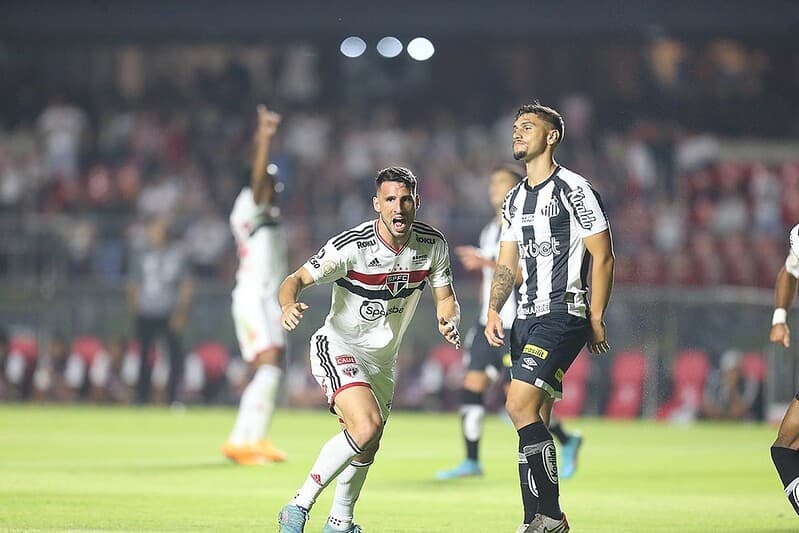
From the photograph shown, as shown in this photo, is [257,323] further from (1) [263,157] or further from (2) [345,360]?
(2) [345,360]

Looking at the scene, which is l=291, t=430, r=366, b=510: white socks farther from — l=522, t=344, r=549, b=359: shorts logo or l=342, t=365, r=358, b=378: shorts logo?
l=522, t=344, r=549, b=359: shorts logo

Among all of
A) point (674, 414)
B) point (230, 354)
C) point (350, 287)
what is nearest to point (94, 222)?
Result: point (230, 354)

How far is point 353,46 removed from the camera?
28672mm

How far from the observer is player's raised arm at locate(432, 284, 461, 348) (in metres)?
7.93

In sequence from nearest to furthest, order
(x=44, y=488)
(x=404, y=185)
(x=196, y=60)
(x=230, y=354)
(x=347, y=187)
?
(x=404, y=185)
(x=44, y=488)
(x=230, y=354)
(x=347, y=187)
(x=196, y=60)

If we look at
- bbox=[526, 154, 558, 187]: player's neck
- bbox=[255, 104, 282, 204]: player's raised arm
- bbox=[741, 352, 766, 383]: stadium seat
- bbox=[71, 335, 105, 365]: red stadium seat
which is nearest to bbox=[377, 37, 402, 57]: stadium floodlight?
bbox=[71, 335, 105, 365]: red stadium seat

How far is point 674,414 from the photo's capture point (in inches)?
775

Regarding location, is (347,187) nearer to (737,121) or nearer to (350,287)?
(737,121)

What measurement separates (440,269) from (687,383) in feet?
40.3

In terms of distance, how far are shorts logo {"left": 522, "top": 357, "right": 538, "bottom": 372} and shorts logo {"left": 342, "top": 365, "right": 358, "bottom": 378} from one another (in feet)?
3.15

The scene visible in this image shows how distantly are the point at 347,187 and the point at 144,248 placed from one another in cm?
529

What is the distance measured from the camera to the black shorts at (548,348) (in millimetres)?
7930

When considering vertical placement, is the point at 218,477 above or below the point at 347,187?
below

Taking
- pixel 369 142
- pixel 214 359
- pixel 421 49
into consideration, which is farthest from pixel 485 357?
pixel 421 49
